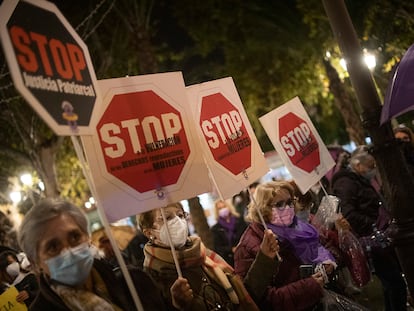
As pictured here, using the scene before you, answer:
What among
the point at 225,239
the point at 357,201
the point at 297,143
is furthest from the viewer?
the point at 225,239

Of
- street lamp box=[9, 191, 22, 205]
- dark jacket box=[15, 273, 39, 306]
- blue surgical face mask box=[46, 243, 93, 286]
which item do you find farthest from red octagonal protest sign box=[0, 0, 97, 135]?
street lamp box=[9, 191, 22, 205]

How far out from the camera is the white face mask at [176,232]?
3.15 meters

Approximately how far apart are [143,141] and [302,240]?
1.67m

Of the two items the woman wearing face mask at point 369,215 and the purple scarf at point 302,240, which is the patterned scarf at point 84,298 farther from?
the woman wearing face mask at point 369,215

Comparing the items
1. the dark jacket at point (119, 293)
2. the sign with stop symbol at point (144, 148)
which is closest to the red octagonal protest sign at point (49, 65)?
the sign with stop symbol at point (144, 148)

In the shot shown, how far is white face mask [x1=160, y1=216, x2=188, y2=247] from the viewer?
315cm

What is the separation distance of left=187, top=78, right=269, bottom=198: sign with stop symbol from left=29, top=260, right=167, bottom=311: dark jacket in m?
0.93

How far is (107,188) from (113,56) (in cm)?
1303

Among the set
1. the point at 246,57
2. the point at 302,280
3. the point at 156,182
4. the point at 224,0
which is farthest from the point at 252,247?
the point at 246,57

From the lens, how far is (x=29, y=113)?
48.6 feet

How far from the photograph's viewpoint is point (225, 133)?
3.63 meters

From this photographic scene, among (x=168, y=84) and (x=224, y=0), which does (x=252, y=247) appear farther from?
(x=224, y=0)

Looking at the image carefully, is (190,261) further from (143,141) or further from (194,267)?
(143,141)

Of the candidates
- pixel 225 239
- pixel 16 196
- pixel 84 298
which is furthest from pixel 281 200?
pixel 16 196
